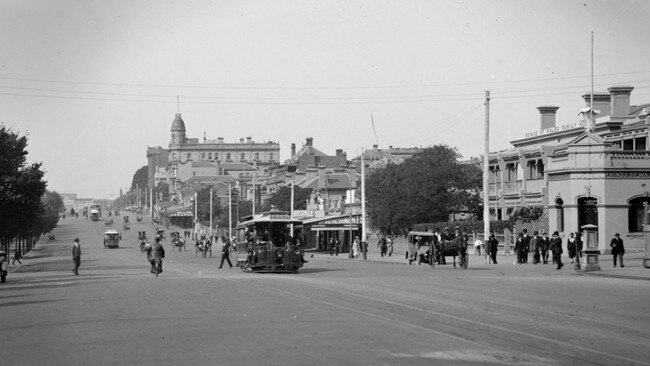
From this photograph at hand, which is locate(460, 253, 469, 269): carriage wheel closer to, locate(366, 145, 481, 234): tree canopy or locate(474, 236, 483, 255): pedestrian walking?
locate(474, 236, 483, 255): pedestrian walking

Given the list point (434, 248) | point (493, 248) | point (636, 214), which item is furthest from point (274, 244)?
point (636, 214)

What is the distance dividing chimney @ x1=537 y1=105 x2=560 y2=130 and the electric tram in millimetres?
42238

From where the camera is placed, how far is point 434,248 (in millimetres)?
50625

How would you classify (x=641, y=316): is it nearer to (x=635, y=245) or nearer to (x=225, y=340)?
(x=225, y=340)

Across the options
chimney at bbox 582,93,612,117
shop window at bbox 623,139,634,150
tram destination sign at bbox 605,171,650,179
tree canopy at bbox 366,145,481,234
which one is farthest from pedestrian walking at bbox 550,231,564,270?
tree canopy at bbox 366,145,481,234

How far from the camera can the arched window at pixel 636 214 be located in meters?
54.3

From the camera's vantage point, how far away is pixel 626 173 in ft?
178

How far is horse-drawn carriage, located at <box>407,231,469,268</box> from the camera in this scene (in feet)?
157

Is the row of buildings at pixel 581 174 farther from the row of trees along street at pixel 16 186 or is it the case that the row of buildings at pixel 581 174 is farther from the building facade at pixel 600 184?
the row of trees along street at pixel 16 186

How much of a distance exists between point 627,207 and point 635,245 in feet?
7.23

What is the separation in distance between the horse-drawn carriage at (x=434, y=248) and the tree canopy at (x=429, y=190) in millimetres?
26251

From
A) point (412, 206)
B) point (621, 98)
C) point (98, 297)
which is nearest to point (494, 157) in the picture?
point (412, 206)

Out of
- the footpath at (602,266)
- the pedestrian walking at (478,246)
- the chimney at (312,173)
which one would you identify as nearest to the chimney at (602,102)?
the pedestrian walking at (478,246)

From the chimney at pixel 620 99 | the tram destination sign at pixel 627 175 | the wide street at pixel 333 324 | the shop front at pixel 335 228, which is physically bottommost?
the wide street at pixel 333 324
